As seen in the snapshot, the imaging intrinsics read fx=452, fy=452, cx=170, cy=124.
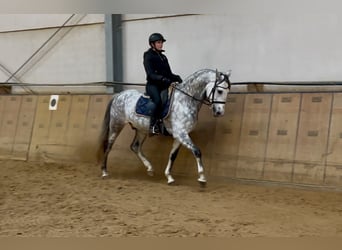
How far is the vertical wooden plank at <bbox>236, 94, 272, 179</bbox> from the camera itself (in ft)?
20.7

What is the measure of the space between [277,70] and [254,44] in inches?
21.5

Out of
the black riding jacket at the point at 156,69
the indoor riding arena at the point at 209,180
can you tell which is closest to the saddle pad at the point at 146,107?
the black riding jacket at the point at 156,69

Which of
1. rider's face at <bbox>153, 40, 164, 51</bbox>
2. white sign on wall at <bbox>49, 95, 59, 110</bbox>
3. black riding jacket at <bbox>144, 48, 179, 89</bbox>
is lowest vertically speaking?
white sign on wall at <bbox>49, 95, 59, 110</bbox>

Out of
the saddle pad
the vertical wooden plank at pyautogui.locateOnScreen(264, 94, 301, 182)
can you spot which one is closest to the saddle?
the saddle pad

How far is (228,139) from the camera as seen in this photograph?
668 cm

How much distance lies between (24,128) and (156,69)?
422 cm

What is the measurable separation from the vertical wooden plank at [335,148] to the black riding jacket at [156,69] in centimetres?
A: 220

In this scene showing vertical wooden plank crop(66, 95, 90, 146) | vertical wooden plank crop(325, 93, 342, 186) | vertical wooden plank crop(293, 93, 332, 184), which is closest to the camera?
vertical wooden plank crop(325, 93, 342, 186)

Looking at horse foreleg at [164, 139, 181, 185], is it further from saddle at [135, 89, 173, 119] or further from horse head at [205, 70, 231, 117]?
horse head at [205, 70, 231, 117]

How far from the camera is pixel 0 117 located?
9695 mm

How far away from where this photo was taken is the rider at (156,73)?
20.4 ft

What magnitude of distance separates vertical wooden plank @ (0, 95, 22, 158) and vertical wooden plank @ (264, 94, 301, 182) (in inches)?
219

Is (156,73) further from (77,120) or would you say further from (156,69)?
(77,120)

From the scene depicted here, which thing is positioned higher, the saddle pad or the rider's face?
the rider's face
